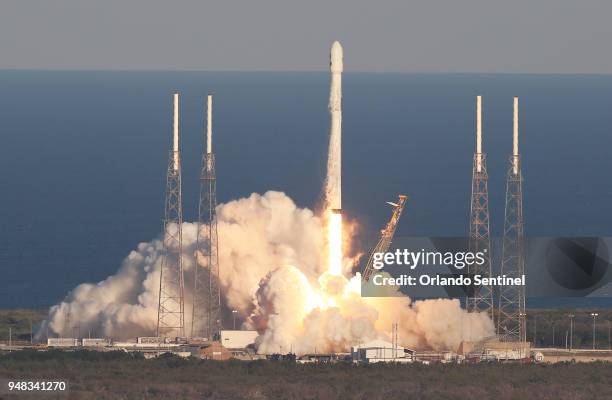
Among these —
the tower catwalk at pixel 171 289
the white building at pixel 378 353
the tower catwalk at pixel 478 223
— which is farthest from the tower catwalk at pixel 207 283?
the tower catwalk at pixel 478 223

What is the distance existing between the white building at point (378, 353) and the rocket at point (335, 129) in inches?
272

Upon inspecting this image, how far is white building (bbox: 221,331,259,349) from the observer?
8925cm

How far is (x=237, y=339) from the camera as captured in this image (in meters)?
89.3

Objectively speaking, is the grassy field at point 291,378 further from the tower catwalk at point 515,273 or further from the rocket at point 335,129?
the rocket at point 335,129

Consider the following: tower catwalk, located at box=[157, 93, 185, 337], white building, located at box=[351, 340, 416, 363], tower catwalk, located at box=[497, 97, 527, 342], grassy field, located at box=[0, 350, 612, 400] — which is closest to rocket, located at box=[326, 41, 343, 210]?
tower catwalk, located at box=[157, 93, 185, 337]

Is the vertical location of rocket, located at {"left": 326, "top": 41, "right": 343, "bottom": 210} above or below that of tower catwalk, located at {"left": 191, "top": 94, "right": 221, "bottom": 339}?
above

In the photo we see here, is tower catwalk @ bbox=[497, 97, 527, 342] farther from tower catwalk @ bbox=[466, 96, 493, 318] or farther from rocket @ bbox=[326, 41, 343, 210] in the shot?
rocket @ bbox=[326, 41, 343, 210]

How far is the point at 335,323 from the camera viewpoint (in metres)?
86.8

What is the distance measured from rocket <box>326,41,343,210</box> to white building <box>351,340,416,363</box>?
6899mm

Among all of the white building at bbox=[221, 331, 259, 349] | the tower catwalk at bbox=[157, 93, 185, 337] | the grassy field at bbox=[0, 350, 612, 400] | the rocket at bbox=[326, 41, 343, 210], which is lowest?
the grassy field at bbox=[0, 350, 612, 400]

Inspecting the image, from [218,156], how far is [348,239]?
10527cm

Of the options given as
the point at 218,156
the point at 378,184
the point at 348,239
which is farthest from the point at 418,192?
the point at 348,239

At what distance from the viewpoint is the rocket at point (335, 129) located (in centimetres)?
8888

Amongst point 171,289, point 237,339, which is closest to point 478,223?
point 237,339
